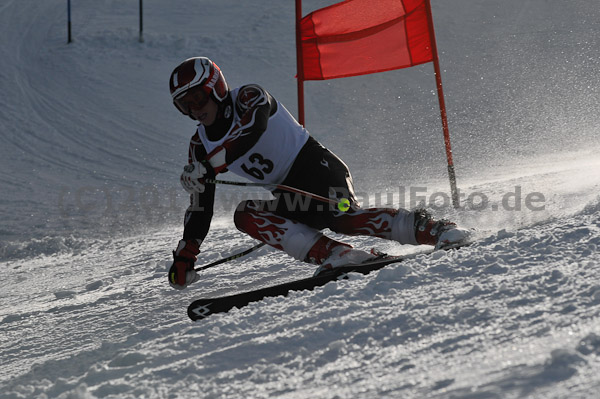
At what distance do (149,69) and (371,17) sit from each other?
279 inches

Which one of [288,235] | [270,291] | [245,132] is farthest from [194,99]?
[270,291]

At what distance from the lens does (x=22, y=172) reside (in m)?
8.49

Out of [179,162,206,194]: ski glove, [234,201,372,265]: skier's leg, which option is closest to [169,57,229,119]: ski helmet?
[179,162,206,194]: ski glove

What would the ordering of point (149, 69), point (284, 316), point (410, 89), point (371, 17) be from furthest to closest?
point (149, 69) < point (410, 89) < point (371, 17) < point (284, 316)

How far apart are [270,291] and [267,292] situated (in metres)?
0.02

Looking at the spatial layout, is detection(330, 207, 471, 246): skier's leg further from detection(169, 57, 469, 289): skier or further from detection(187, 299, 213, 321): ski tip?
detection(187, 299, 213, 321): ski tip

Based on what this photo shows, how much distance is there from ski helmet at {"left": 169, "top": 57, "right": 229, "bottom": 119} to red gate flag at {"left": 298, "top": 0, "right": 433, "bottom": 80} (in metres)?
2.36

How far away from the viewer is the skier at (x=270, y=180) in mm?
3318

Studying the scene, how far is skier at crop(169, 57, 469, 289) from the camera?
332cm

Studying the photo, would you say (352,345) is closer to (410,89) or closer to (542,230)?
(542,230)

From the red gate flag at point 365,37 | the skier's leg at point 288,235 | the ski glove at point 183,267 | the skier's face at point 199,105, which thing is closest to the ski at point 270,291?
the skier's leg at point 288,235

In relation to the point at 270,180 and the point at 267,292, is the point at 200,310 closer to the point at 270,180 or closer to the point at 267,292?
the point at 267,292

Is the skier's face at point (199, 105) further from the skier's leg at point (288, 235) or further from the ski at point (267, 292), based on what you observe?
the ski at point (267, 292)

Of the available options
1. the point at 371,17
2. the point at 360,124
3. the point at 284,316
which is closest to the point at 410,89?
the point at 360,124
